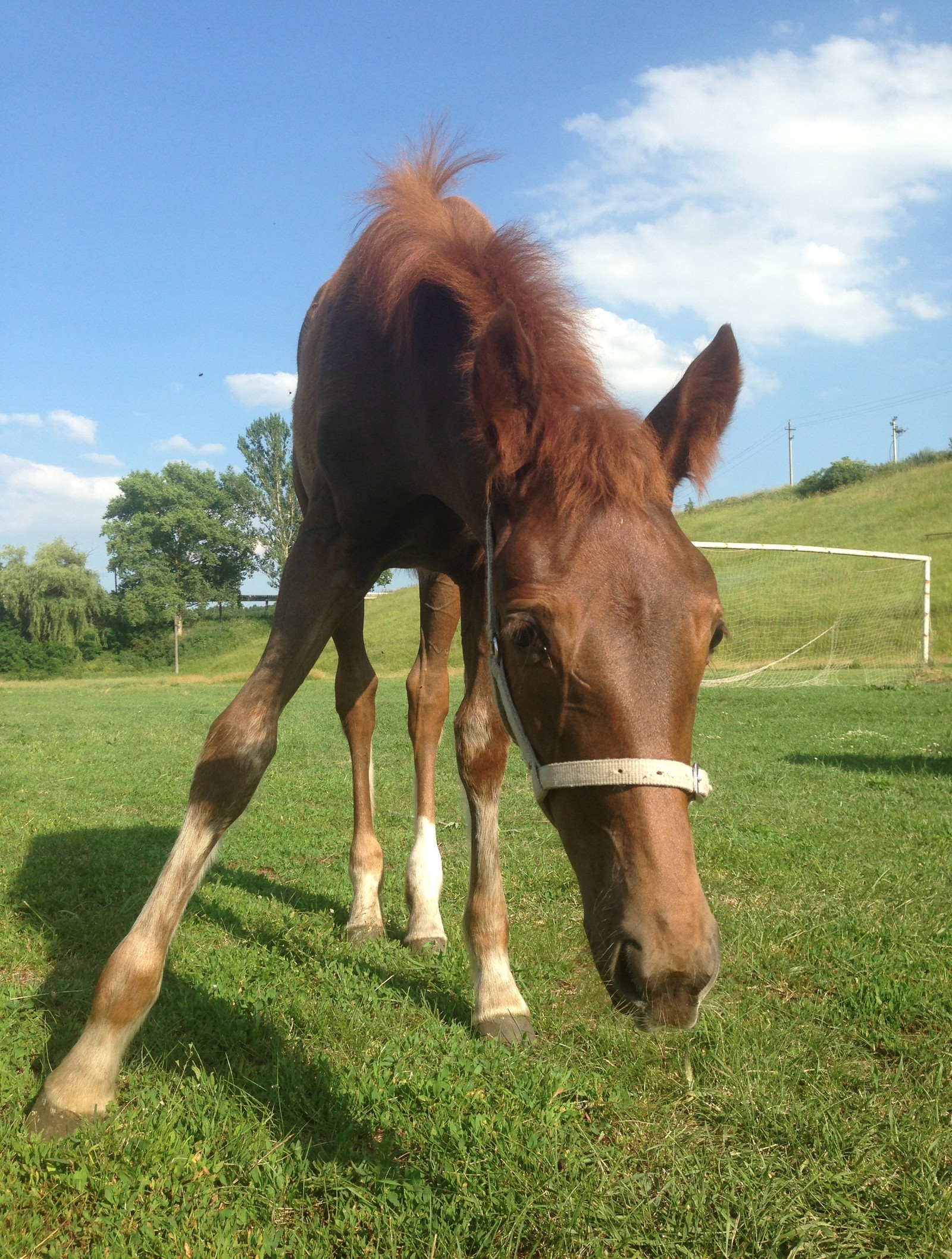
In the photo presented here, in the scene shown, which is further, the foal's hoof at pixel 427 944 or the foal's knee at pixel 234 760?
the foal's hoof at pixel 427 944

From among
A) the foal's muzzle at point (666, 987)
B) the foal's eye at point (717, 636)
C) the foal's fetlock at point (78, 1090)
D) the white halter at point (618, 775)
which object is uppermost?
the foal's eye at point (717, 636)

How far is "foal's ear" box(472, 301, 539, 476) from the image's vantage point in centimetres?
203

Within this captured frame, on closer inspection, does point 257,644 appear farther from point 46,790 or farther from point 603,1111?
point 603,1111

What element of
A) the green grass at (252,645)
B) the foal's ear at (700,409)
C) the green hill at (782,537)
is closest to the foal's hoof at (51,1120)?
the foal's ear at (700,409)

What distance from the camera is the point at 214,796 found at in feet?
8.86

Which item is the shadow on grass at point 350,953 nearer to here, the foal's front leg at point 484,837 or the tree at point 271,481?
the foal's front leg at point 484,837

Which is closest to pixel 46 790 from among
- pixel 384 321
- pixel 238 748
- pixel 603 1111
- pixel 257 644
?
pixel 238 748

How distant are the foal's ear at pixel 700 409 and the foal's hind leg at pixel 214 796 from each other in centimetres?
125

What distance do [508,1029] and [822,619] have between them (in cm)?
2282

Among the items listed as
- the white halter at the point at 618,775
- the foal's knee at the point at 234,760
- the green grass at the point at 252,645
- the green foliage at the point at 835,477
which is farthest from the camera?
the green foliage at the point at 835,477

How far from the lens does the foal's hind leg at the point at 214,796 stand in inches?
86.4

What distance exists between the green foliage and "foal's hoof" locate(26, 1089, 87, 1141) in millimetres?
53567

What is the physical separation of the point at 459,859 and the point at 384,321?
3303 mm

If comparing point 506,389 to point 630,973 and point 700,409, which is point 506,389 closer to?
point 700,409
